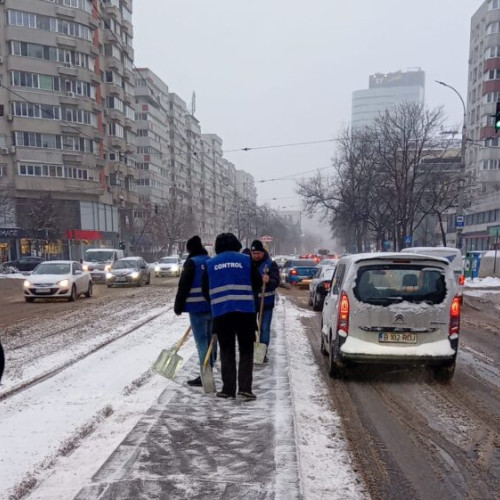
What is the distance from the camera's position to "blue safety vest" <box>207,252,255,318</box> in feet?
16.6

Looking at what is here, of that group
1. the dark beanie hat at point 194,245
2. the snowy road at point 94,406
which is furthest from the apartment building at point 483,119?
the dark beanie hat at point 194,245

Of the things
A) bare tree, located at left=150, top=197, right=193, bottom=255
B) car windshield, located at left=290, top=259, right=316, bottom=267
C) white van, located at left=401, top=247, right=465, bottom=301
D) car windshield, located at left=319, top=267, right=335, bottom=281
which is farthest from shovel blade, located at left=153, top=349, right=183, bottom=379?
bare tree, located at left=150, top=197, right=193, bottom=255

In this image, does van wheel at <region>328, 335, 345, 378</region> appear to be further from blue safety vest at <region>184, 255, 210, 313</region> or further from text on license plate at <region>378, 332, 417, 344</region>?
blue safety vest at <region>184, 255, 210, 313</region>

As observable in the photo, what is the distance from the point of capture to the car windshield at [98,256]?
27.7 metres

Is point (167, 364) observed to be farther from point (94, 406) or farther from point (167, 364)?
point (94, 406)

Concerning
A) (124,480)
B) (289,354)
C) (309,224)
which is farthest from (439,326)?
(309,224)

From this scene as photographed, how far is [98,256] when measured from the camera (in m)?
27.9

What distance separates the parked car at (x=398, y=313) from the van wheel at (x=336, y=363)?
0.05 feet

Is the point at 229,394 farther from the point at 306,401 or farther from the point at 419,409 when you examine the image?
the point at 419,409

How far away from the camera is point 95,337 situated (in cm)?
948

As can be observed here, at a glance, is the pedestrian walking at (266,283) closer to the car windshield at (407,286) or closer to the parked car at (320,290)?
the car windshield at (407,286)

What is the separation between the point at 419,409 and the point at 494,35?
73.3 metres

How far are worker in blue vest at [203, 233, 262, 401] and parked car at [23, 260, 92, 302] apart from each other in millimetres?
12780

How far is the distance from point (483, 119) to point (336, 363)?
71705 millimetres
